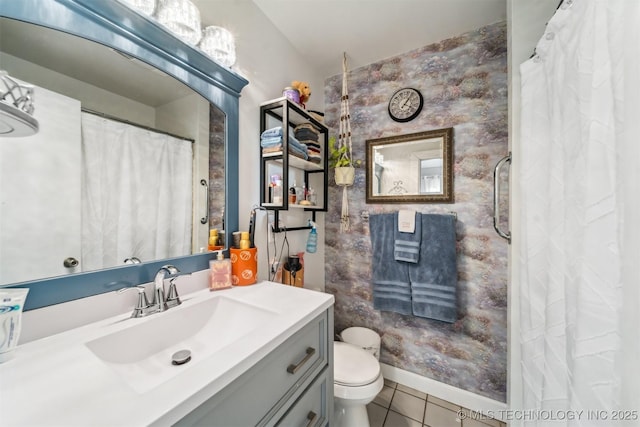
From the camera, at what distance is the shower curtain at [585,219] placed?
40 centimetres

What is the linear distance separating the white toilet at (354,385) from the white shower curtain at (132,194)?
978mm

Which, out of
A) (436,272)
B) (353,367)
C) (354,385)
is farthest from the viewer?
(436,272)

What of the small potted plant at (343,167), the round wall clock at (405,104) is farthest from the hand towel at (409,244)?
the round wall clock at (405,104)

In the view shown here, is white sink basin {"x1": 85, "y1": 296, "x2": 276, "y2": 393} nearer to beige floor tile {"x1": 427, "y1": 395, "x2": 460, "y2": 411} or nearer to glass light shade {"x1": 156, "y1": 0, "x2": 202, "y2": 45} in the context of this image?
glass light shade {"x1": 156, "y1": 0, "x2": 202, "y2": 45}

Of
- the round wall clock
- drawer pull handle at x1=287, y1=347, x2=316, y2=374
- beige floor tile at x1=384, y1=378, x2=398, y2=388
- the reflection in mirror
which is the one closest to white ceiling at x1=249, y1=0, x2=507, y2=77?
the round wall clock

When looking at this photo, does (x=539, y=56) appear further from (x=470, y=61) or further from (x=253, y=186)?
(x=253, y=186)

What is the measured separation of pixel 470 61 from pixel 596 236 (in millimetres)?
1441

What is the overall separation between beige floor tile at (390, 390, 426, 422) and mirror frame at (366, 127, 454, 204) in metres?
1.34

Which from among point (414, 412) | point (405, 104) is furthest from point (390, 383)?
point (405, 104)

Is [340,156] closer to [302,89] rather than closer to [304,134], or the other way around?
[304,134]

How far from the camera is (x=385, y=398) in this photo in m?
1.53

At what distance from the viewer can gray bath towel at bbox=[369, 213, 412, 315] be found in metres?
1.56

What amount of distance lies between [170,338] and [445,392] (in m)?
1.73

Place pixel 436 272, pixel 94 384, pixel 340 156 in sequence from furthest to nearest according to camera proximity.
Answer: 1. pixel 340 156
2. pixel 436 272
3. pixel 94 384
